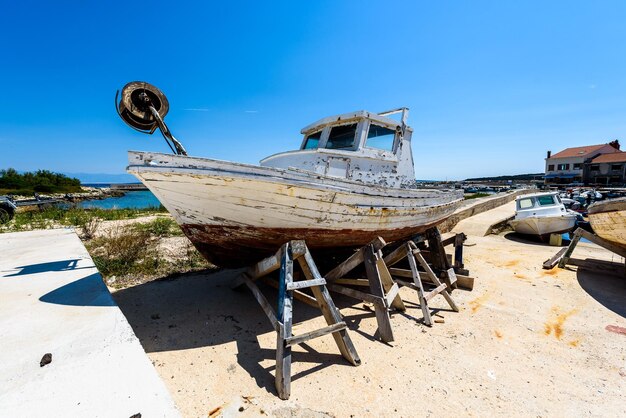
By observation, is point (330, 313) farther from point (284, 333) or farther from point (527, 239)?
point (527, 239)

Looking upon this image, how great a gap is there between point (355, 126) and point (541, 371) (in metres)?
4.63

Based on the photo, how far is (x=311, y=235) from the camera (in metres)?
4.19

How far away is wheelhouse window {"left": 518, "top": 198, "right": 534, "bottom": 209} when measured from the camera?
11.9 m

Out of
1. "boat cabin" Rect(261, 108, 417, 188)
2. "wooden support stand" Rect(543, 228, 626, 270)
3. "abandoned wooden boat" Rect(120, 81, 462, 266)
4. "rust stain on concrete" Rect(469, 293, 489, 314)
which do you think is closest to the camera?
"abandoned wooden boat" Rect(120, 81, 462, 266)

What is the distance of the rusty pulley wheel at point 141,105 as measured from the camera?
4082mm

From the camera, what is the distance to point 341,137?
5.61 m

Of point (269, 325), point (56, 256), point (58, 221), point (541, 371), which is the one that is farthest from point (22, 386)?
point (58, 221)

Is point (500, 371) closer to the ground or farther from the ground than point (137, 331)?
closer to the ground

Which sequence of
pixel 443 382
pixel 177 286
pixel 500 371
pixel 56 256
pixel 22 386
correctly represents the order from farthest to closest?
1. pixel 177 286
2. pixel 56 256
3. pixel 500 371
4. pixel 443 382
5. pixel 22 386

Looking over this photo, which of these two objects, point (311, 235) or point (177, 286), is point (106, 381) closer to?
point (311, 235)

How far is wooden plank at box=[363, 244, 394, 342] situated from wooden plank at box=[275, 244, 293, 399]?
1.33 m

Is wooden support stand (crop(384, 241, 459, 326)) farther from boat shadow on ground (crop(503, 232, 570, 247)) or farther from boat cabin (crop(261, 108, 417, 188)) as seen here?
boat shadow on ground (crop(503, 232, 570, 247))

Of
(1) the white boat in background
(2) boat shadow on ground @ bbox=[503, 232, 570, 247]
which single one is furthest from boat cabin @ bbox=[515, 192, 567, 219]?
(2) boat shadow on ground @ bbox=[503, 232, 570, 247]

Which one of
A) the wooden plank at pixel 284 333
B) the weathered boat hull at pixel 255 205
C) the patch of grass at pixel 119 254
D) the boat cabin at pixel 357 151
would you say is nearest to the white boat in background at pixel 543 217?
the boat cabin at pixel 357 151
